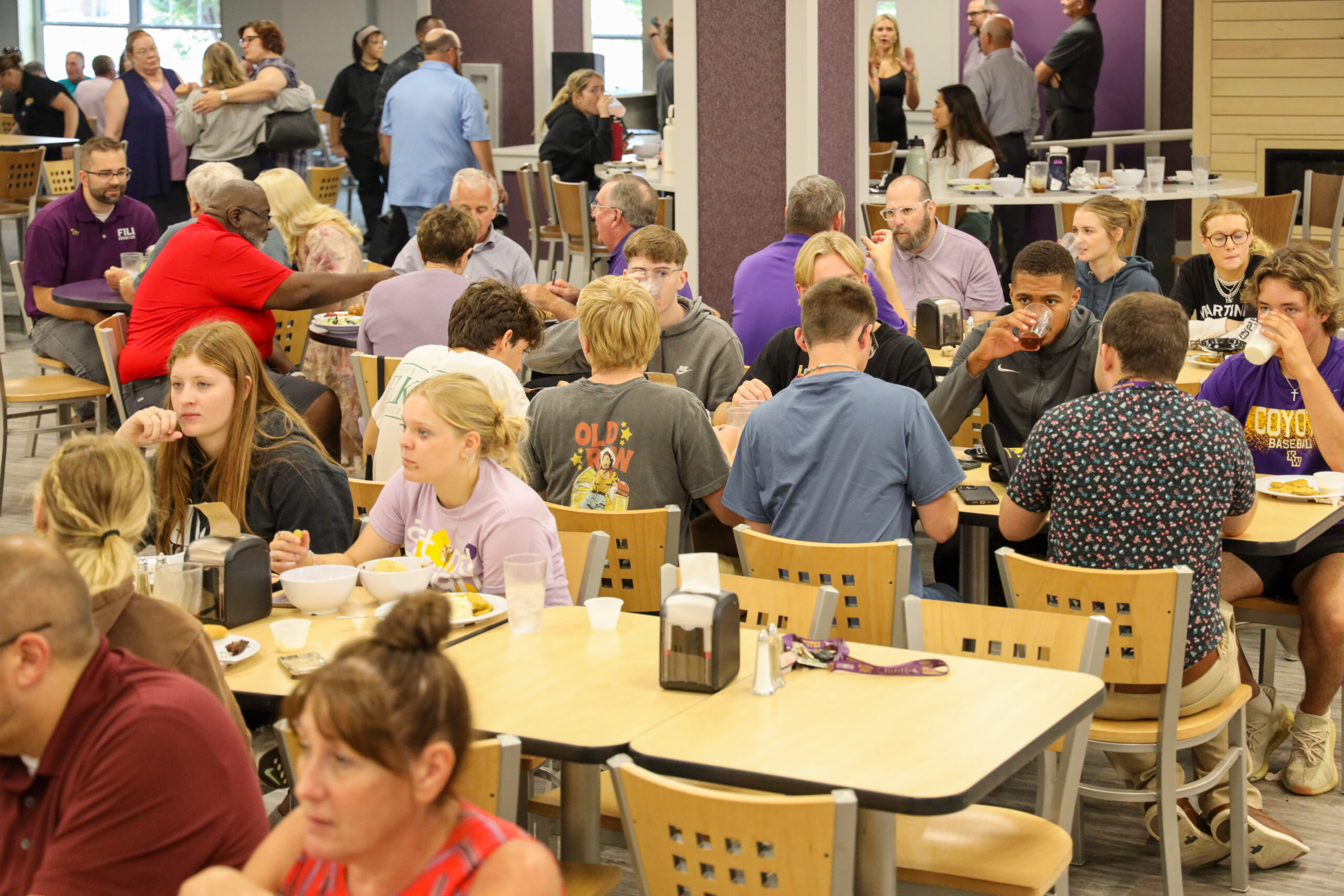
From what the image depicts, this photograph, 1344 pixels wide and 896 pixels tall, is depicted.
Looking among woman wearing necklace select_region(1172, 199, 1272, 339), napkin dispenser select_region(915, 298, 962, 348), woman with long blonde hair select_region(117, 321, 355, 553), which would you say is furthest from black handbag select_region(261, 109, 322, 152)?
woman with long blonde hair select_region(117, 321, 355, 553)

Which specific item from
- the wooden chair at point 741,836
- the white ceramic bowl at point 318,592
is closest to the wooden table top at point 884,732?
the wooden chair at point 741,836

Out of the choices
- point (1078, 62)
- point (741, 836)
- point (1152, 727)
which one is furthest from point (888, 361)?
point (1078, 62)

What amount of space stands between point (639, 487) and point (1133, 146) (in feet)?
27.1

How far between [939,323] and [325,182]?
192 inches

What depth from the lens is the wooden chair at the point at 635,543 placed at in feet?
10.9

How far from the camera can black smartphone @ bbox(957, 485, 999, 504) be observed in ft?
11.7

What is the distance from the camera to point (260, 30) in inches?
361

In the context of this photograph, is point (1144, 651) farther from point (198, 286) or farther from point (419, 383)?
point (198, 286)

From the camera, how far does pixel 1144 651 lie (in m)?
2.82

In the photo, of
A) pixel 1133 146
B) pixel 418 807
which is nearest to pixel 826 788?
A: pixel 418 807

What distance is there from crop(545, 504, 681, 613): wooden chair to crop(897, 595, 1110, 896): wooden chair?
81 centimetres

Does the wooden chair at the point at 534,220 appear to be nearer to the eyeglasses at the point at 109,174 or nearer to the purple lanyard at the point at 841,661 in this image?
the eyeglasses at the point at 109,174

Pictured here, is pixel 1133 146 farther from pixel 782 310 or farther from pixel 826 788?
pixel 826 788

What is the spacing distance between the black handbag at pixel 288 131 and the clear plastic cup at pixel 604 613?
7153 mm
